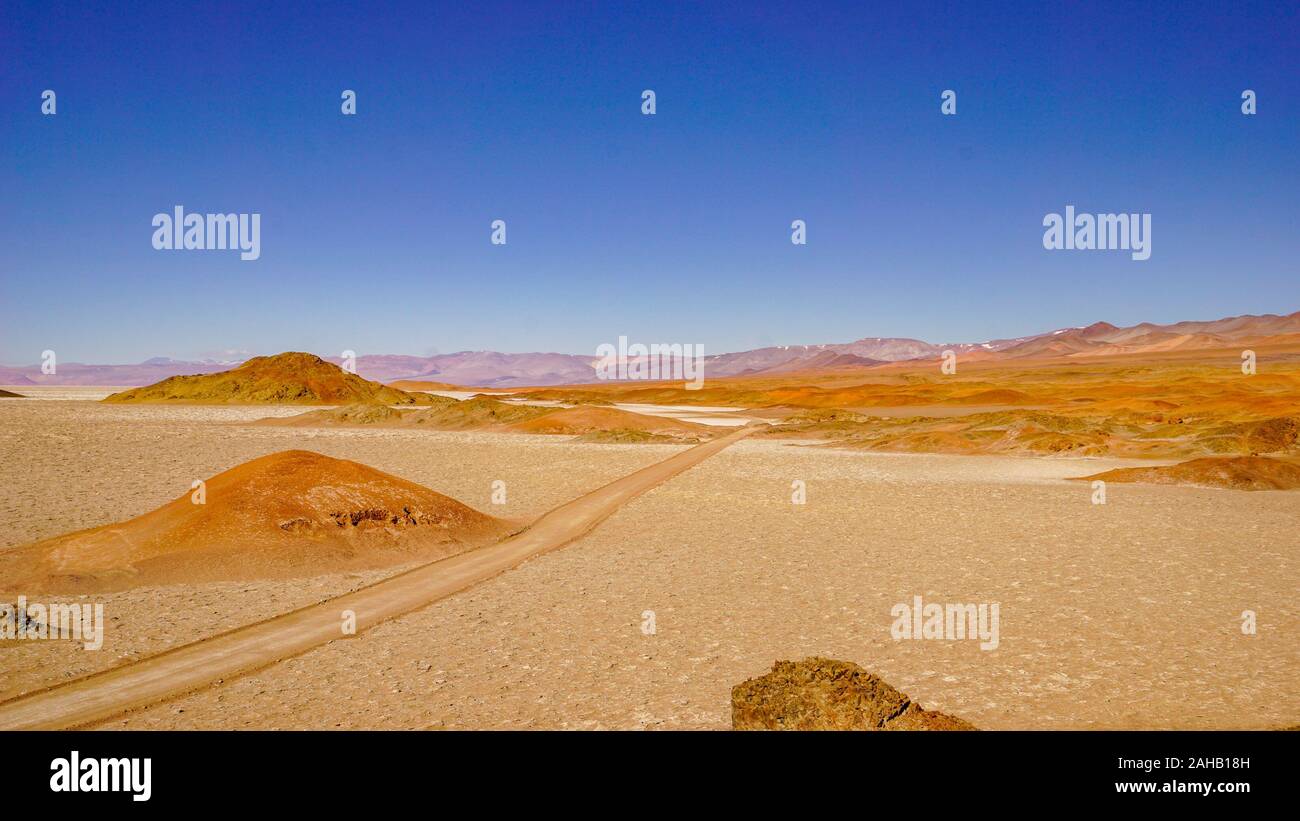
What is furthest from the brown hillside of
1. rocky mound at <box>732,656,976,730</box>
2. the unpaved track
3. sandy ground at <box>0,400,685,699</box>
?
rocky mound at <box>732,656,976,730</box>

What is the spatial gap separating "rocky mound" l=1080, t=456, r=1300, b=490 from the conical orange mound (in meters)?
24.6

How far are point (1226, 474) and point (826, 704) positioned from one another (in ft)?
91.7

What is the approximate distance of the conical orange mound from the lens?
42.7 ft

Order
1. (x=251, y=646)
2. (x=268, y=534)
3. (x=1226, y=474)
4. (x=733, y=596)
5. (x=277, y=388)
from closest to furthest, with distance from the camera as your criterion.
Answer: (x=251, y=646) → (x=733, y=596) → (x=268, y=534) → (x=1226, y=474) → (x=277, y=388)

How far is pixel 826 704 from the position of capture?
19.7 ft

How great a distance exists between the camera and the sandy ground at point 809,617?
25.0 feet

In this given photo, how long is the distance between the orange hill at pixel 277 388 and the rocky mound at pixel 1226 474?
8380 cm

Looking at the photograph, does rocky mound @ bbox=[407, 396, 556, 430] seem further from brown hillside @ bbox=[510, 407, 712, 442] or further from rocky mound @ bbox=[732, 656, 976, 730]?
rocky mound @ bbox=[732, 656, 976, 730]

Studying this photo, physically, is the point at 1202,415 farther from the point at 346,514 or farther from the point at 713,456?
the point at 346,514

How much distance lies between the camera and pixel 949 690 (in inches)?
317

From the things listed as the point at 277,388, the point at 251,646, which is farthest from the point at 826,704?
the point at 277,388

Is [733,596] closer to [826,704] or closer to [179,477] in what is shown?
[826,704]

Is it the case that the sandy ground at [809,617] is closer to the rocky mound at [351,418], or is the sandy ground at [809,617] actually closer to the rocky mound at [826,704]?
the rocky mound at [826,704]

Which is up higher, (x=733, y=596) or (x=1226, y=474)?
(x=1226, y=474)
